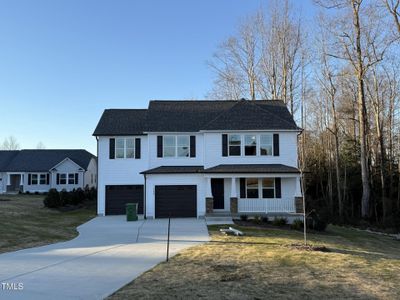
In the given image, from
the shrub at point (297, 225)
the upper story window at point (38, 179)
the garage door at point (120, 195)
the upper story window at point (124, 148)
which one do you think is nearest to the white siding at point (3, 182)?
the upper story window at point (38, 179)

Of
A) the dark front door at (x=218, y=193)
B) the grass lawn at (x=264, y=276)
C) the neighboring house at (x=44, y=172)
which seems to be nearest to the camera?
the grass lawn at (x=264, y=276)

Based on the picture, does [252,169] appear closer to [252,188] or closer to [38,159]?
[252,188]

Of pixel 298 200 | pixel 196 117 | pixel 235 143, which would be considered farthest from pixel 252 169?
pixel 196 117

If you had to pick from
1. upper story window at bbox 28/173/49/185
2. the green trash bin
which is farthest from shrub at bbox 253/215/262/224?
upper story window at bbox 28/173/49/185

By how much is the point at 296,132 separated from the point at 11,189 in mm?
38672

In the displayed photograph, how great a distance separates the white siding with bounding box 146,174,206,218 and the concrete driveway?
18.8 ft

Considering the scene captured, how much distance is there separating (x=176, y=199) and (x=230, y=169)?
401cm

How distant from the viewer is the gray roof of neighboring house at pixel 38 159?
151 feet

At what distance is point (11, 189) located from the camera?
46469 mm

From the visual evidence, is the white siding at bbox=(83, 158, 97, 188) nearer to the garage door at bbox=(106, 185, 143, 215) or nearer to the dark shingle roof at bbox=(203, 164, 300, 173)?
the garage door at bbox=(106, 185, 143, 215)

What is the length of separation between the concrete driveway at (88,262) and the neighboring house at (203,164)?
596 centimetres

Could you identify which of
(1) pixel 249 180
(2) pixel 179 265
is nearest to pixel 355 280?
(2) pixel 179 265

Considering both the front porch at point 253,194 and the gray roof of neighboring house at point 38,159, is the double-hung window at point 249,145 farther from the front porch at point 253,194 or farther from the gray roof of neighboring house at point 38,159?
the gray roof of neighboring house at point 38,159

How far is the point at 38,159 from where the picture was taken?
156 feet
